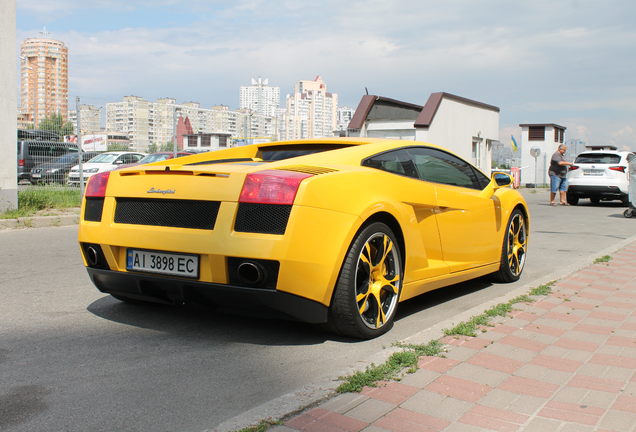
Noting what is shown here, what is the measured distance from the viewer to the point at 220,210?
3.82m

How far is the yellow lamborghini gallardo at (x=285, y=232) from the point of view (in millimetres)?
3721

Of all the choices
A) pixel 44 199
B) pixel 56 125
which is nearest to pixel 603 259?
pixel 44 199

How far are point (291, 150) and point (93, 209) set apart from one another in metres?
1.53

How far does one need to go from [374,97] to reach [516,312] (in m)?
22.5

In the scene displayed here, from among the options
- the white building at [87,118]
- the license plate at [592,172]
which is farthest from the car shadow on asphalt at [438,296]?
the license plate at [592,172]

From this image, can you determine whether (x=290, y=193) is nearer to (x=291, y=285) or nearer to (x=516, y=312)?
(x=291, y=285)

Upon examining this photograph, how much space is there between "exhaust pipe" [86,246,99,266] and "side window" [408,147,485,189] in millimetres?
2427

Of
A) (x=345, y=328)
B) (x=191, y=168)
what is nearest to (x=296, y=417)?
(x=345, y=328)

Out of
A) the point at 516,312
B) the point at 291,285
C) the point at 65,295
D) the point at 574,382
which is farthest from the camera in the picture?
the point at 65,295

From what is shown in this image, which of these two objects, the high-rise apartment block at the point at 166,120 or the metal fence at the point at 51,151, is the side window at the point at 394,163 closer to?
the metal fence at the point at 51,151

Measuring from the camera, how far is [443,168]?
5.48 m

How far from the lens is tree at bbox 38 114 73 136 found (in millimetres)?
14484

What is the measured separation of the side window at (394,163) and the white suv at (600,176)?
1652 cm

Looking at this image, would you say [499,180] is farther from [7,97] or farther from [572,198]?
[572,198]
